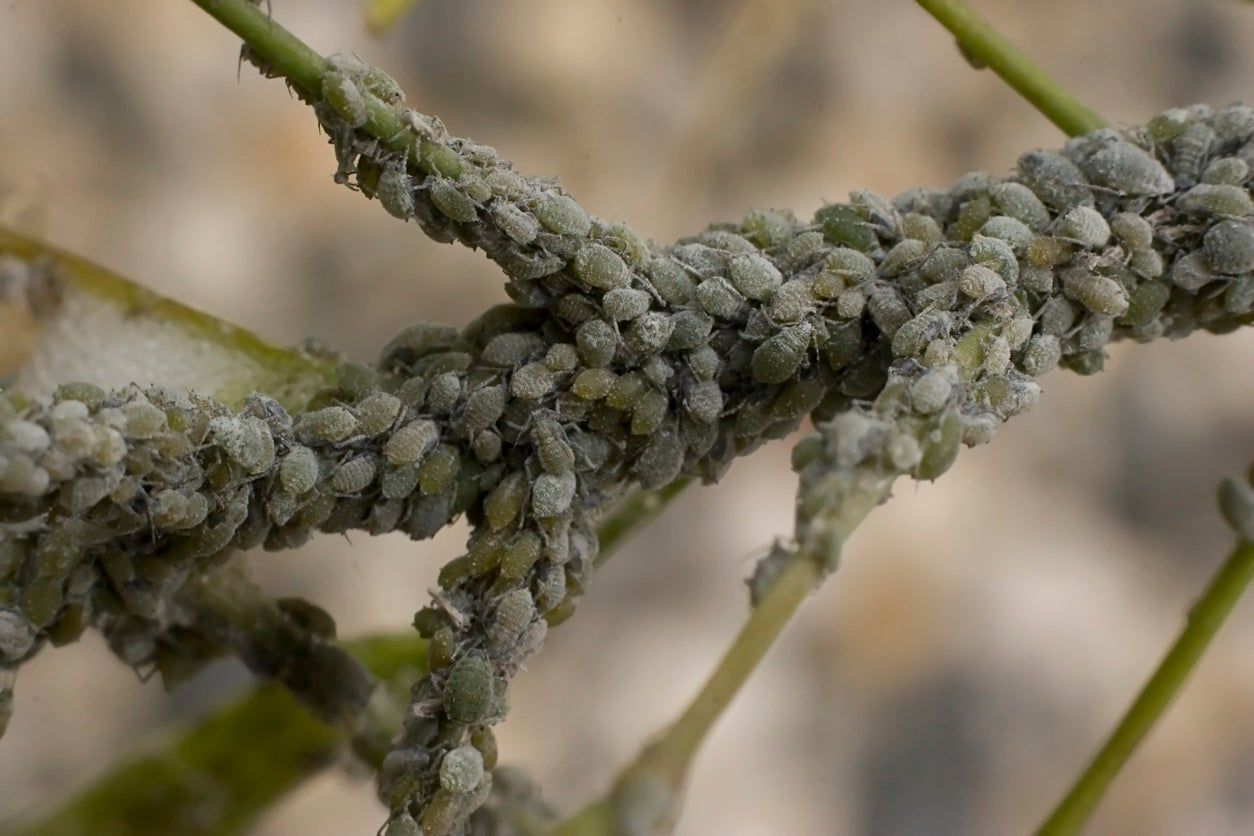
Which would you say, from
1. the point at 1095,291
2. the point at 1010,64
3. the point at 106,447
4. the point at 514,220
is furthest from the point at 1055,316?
the point at 106,447

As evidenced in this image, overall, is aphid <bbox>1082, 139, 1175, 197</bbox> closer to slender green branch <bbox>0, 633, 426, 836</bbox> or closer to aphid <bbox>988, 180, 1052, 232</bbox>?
aphid <bbox>988, 180, 1052, 232</bbox>

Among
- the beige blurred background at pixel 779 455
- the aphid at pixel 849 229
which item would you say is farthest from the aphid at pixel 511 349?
the beige blurred background at pixel 779 455

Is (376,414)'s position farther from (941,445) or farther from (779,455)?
(779,455)

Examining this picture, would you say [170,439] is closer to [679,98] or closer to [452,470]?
[452,470]

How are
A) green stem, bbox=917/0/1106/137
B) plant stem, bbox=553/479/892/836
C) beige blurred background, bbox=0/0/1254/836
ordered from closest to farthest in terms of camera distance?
plant stem, bbox=553/479/892/836
green stem, bbox=917/0/1106/137
beige blurred background, bbox=0/0/1254/836

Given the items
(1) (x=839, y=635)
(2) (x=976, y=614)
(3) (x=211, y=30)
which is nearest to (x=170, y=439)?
(3) (x=211, y=30)

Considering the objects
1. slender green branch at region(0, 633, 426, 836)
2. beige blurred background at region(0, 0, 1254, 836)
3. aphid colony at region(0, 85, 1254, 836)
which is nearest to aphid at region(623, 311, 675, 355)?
aphid colony at region(0, 85, 1254, 836)

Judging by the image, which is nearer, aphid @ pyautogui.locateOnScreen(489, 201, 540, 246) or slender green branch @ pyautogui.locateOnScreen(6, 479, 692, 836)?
aphid @ pyautogui.locateOnScreen(489, 201, 540, 246)
